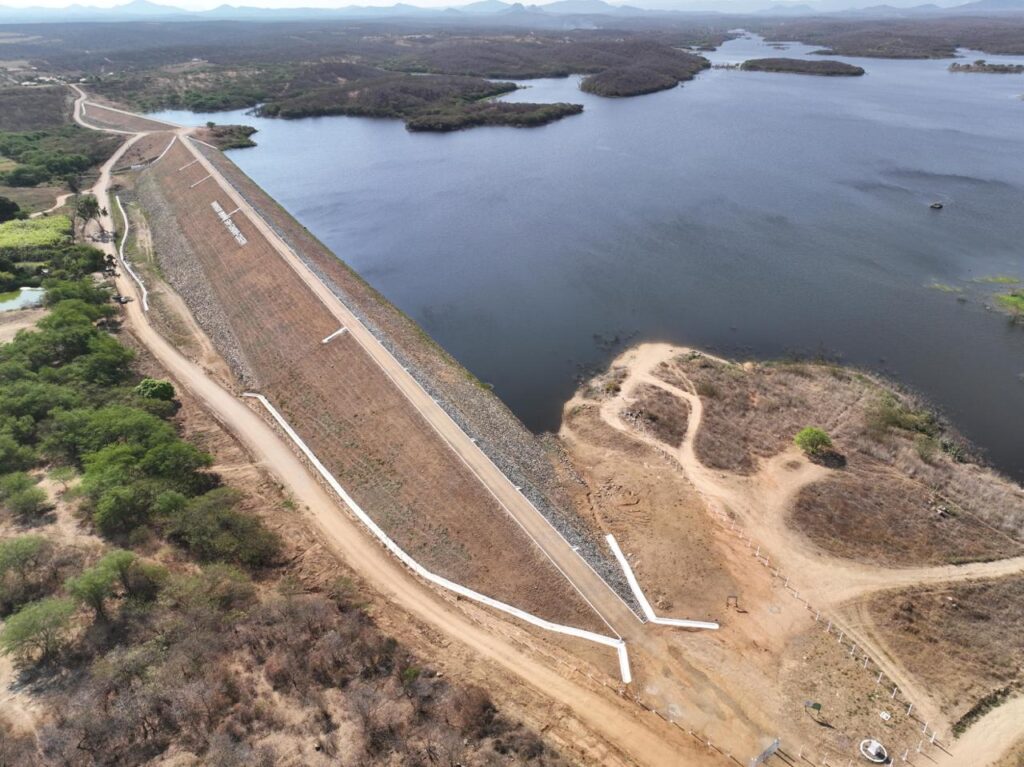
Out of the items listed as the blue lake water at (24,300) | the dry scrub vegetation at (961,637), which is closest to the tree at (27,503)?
the blue lake water at (24,300)

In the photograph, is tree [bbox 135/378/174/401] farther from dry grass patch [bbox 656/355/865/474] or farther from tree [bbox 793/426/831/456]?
tree [bbox 793/426/831/456]

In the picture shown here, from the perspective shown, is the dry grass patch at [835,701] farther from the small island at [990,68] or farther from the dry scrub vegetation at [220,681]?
the small island at [990,68]

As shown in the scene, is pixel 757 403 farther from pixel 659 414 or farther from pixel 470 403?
pixel 470 403

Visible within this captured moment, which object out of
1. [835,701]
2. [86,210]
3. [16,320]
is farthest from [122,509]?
[86,210]

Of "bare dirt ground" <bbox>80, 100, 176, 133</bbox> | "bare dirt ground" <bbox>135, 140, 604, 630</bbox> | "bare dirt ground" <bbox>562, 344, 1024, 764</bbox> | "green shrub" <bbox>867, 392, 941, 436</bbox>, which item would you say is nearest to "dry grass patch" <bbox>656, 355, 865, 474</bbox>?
"bare dirt ground" <bbox>562, 344, 1024, 764</bbox>

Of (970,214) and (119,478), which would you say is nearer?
(119,478)

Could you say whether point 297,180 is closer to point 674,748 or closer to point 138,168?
point 138,168

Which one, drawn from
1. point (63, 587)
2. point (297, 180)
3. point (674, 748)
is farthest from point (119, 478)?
point (297, 180)
